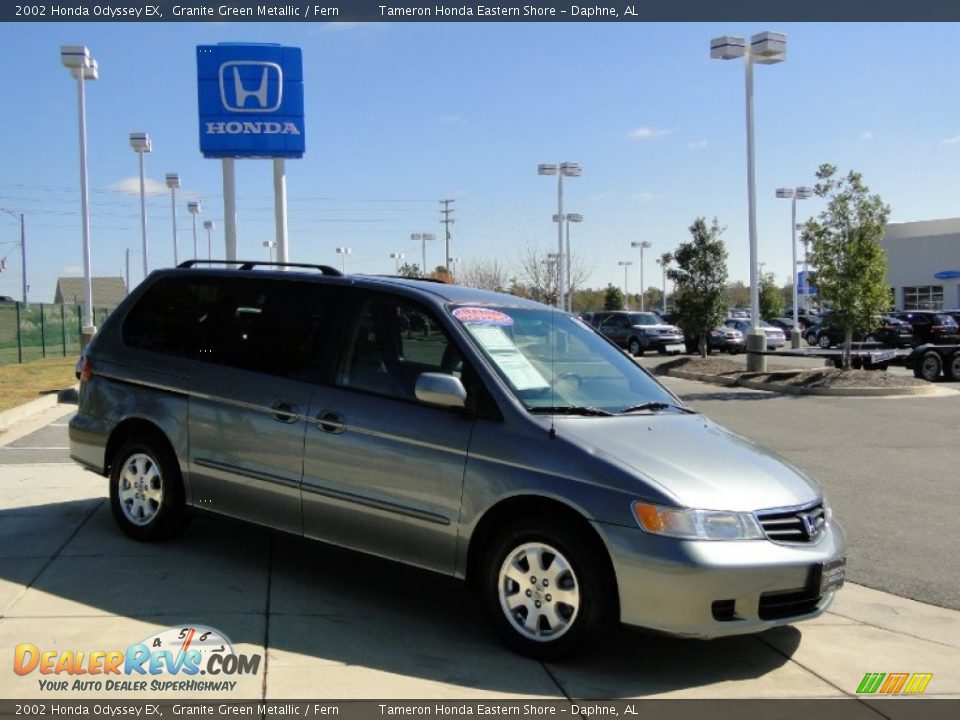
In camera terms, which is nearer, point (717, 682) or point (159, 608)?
point (717, 682)

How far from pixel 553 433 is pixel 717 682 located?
1417 mm

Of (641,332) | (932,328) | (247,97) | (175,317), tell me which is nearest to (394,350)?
(175,317)

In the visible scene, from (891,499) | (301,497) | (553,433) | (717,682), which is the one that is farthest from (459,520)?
(891,499)

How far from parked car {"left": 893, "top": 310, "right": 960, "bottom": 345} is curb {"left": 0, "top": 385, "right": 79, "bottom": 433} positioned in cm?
3208

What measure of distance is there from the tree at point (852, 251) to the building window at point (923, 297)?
5038cm

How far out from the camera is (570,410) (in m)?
5.06

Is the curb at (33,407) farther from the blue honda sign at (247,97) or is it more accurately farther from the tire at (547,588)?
the tire at (547,588)

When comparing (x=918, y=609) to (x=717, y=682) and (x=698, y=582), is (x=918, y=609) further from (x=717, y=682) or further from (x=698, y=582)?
(x=698, y=582)

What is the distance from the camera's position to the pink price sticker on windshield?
5410 mm

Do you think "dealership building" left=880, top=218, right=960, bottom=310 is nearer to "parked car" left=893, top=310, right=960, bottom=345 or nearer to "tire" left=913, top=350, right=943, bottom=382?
"parked car" left=893, top=310, right=960, bottom=345

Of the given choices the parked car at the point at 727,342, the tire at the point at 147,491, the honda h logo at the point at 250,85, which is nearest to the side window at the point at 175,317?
the tire at the point at 147,491

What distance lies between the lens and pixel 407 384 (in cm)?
533

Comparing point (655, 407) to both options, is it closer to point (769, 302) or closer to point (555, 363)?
point (555, 363)

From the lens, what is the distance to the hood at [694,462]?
4.50 metres
